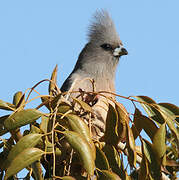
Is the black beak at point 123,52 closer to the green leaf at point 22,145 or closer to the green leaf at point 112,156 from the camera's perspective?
the green leaf at point 112,156

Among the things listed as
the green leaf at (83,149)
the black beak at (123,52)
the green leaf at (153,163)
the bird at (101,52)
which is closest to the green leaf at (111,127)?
the green leaf at (153,163)

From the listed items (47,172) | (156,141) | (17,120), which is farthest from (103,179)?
(47,172)

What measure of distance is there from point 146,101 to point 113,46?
3.35m

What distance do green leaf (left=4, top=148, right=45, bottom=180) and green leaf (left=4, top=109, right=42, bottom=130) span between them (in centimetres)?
25

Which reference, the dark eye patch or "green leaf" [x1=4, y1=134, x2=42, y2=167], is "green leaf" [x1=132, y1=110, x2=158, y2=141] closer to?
"green leaf" [x1=4, y1=134, x2=42, y2=167]

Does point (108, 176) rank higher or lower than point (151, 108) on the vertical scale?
lower

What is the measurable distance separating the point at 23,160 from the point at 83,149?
10.6 inches

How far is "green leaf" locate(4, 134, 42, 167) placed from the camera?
1.66m

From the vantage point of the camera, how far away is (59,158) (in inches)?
84.5

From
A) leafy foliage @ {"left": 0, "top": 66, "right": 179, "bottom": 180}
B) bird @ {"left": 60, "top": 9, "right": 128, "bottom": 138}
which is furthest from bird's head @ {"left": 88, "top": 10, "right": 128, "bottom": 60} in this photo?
leafy foliage @ {"left": 0, "top": 66, "right": 179, "bottom": 180}

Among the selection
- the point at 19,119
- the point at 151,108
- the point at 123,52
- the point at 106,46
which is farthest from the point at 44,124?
the point at 106,46

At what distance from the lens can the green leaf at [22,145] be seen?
166 centimetres

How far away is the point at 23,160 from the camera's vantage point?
159cm

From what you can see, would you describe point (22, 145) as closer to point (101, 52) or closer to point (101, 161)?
point (101, 161)
